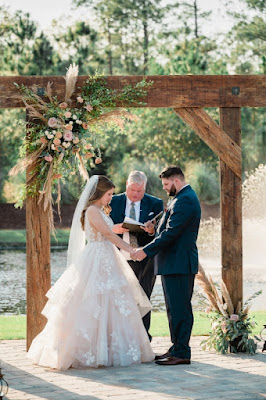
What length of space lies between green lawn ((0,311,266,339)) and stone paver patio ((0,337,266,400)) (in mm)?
1367

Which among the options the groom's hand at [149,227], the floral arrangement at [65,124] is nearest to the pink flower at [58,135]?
the floral arrangement at [65,124]

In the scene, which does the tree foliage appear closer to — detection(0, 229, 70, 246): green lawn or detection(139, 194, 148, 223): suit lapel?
detection(0, 229, 70, 246): green lawn

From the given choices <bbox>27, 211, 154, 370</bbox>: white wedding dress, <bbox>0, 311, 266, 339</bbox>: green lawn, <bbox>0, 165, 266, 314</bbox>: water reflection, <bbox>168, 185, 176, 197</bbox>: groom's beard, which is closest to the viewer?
<bbox>27, 211, 154, 370</bbox>: white wedding dress

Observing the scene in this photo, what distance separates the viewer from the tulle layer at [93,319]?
6375mm

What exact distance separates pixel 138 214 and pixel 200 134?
3.11 ft

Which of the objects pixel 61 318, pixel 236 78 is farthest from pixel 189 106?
pixel 61 318

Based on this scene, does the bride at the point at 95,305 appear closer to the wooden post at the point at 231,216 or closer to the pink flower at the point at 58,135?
the pink flower at the point at 58,135

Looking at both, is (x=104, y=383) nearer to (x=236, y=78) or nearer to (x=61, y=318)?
(x=61, y=318)

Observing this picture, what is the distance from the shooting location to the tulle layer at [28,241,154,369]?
20.9ft

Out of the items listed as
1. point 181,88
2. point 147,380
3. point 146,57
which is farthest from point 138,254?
point 146,57

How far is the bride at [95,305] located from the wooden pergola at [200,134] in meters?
0.45

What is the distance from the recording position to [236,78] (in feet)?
23.9

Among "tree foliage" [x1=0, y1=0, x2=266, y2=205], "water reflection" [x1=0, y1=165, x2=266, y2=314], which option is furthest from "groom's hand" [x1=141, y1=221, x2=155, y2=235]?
"tree foliage" [x1=0, y1=0, x2=266, y2=205]

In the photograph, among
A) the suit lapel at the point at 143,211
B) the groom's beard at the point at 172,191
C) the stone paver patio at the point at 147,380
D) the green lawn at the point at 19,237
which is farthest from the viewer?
the green lawn at the point at 19,237
